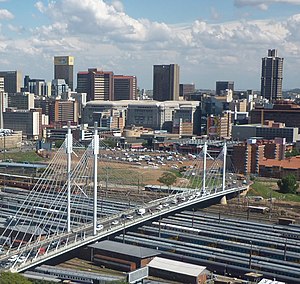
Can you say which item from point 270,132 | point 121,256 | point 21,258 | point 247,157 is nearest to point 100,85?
point 270,132

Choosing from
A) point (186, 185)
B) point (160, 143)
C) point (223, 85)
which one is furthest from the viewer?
point (223, 85)

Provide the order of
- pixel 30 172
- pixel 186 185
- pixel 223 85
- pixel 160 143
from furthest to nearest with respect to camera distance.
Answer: pixel 223 85 < pixel 160 143 < pixel 30 172 < pixel 186 185

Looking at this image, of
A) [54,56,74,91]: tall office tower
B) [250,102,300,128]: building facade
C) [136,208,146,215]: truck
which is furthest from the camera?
[54,56,74,91]: tall office tower

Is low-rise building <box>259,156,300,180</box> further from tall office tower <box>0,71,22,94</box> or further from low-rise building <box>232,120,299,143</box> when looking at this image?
tall office tower <box>0,71,22,94</box>

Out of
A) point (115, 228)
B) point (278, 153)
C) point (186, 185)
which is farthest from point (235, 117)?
point (115, 228)

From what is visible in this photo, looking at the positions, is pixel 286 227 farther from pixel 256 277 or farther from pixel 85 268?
pixel 85 268

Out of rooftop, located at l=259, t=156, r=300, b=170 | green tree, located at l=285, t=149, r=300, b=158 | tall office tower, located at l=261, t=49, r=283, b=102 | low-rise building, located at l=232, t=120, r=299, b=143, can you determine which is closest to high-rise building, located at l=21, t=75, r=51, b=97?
tall office tower, located at l=261, t=49, r=283, b=102
